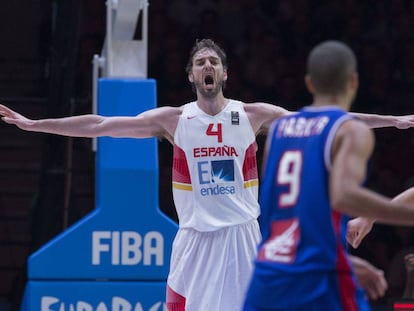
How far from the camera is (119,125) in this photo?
302 inches

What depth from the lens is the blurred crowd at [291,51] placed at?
496 inches

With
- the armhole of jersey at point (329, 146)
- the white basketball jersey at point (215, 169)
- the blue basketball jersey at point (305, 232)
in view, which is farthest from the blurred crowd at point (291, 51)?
the armhole of jersey at point (329, 146)

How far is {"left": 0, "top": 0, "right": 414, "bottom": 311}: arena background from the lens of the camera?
1250 cm

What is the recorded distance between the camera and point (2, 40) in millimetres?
13805

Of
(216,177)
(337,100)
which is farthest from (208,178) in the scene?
(337,100)

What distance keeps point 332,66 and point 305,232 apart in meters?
0.69

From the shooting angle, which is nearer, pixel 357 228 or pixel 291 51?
pixel 357 228

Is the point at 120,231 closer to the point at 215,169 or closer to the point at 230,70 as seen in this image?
the point at 215,169

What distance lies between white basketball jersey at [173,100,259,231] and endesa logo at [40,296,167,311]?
1375 mm

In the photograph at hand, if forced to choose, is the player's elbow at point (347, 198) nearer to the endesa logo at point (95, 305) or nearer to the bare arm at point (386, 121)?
the bare arm at point (386, 121)

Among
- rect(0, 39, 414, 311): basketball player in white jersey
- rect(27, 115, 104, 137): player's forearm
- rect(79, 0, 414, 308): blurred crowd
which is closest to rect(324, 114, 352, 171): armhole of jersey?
rect(0, 39, 414, 311): basketball player in white jersey

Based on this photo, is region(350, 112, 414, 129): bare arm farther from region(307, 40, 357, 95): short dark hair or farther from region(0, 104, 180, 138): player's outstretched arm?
region(307, 40, 357, 95): short dark hair

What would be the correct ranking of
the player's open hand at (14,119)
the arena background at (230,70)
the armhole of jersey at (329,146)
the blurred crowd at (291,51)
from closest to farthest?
the armhole of jersey at (329,146)
the player's open hand at (14,119)
the arena background at (230,70)
the blurred crowd at (291,51)

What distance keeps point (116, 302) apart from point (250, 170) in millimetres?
1772
